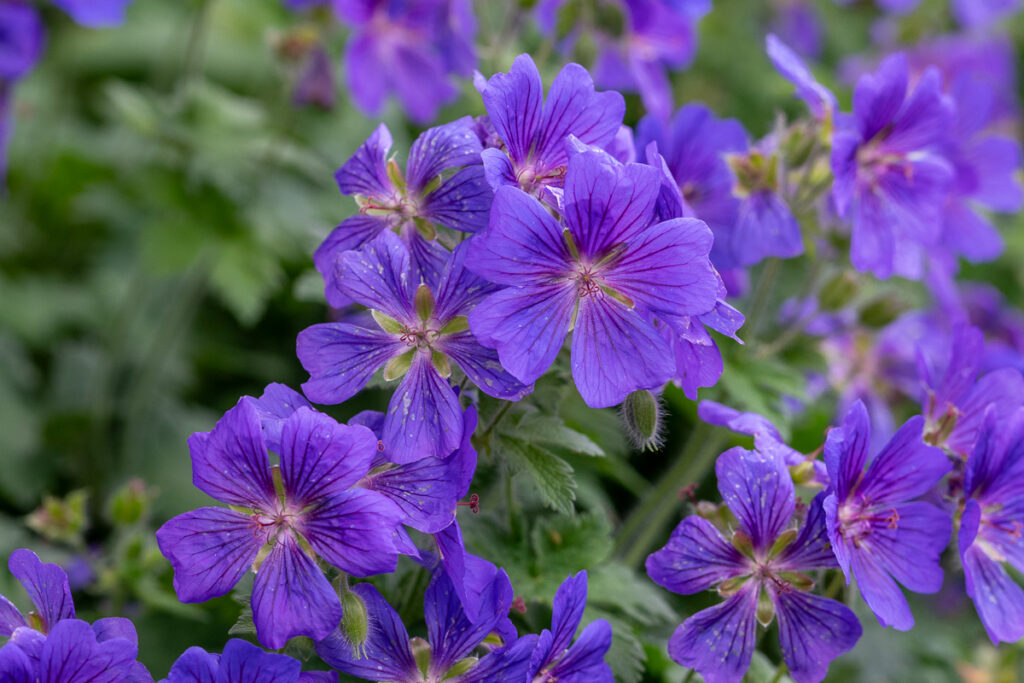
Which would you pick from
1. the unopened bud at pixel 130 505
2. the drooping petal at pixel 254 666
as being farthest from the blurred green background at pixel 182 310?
the drooping petal at pixel 254 666

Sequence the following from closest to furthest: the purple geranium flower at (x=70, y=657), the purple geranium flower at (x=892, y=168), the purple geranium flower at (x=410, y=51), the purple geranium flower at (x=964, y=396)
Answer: the purple geranium flower at (x=70, y=657)
the purple geranium flower at (x=964, y=396)
the purple geranium flower at (x=892, y=168)
the purple geranium flower at (x=410, y=51)

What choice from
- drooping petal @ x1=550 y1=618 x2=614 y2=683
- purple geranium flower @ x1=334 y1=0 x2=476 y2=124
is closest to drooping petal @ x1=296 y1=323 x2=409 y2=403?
drooping petal @ x1=550 y1=618 x2=614 y2=683

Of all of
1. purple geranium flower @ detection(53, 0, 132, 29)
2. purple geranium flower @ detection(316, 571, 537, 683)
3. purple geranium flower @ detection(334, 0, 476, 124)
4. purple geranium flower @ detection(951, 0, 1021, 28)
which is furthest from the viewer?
purple geranium flower @ detection(951, 0, 1021, 28)

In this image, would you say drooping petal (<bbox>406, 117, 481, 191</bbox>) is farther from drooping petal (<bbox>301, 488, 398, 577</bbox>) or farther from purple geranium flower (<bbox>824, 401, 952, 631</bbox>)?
purple geranium flower (<bbox>824, 401, 952, 631</bbox>)

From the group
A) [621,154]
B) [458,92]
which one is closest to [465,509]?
[621,154]

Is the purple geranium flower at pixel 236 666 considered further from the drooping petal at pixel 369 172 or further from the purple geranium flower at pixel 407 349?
the drooping petal at pixel 369 172

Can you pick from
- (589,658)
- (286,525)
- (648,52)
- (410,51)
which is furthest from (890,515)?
(410,51)
